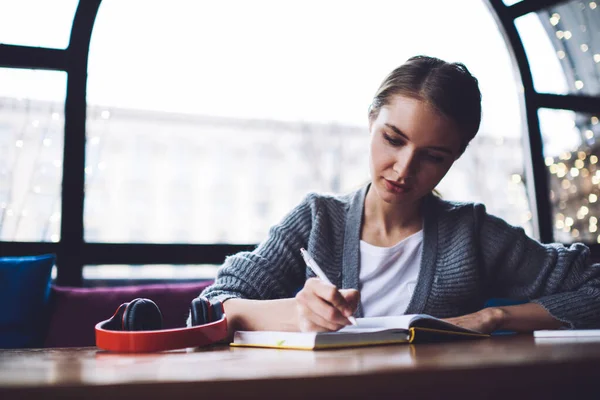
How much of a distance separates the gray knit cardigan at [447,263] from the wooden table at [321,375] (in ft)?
2.06

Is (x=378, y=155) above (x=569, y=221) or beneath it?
above

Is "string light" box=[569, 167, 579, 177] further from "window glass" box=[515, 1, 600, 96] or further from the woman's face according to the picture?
the woman's face

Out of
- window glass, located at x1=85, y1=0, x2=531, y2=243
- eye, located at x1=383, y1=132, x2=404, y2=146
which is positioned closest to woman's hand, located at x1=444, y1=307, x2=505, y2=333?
eye, located at x1=383, y1=132, x2=404, y2=146

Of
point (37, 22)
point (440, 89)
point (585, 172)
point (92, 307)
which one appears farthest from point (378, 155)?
point (585, 172)

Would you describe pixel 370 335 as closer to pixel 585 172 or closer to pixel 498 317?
pixel 498 317

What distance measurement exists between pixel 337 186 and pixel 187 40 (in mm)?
1149

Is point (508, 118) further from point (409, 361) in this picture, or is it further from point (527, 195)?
point (409, 361)

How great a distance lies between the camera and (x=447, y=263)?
4.69 ft

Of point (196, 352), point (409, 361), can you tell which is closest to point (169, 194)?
point (196, 352)

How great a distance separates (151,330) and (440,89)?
2.97ft

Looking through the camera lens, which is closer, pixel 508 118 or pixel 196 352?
pixel 196 352

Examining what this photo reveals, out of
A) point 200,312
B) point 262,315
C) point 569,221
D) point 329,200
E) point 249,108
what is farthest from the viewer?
point 569,221

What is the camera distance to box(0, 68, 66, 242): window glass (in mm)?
2180

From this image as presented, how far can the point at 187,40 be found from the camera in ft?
8.54
